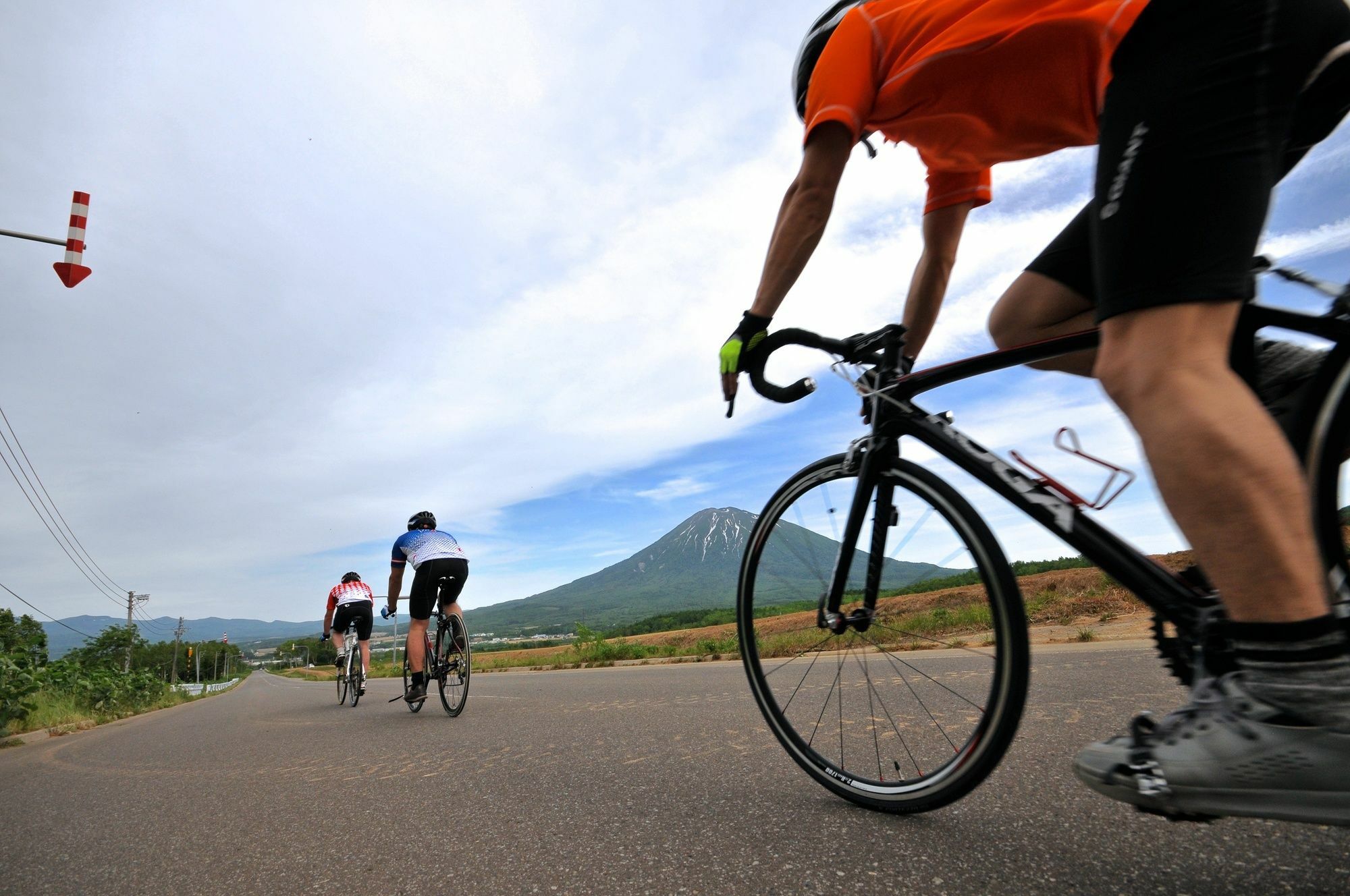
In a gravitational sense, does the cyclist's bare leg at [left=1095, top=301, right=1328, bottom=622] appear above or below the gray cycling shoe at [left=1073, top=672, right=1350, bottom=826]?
above

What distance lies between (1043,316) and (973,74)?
57cm

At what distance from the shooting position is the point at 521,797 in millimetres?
2125

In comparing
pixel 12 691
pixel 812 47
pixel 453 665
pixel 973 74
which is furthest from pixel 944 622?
pixel 12 691

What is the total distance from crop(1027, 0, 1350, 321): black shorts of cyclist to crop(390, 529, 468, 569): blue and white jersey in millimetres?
5837

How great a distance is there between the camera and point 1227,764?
3.26 ft

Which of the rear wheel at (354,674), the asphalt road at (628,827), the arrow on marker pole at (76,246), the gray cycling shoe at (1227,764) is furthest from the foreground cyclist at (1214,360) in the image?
the arrow on marker pole at (76,246)

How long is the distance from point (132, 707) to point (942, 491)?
61.3ft

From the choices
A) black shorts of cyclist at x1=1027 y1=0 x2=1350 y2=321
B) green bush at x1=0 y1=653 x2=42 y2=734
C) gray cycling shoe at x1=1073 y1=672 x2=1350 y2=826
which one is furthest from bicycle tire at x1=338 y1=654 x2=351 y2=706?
black shorts of cyclist at x1=1027 y1=0 x2=1350 y2=321

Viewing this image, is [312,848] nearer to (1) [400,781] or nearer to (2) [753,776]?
(1) [400,781]

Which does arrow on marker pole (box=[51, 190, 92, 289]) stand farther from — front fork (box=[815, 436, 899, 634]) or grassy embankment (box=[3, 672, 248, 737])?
front fork (box=[815, 436, 899, 634])

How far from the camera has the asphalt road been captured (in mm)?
1260

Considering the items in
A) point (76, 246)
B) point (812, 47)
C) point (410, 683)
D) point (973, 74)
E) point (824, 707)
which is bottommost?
point (410, 683)

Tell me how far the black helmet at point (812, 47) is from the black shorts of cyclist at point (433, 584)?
5.23 m

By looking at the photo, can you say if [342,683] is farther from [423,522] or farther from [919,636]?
[919,636]
